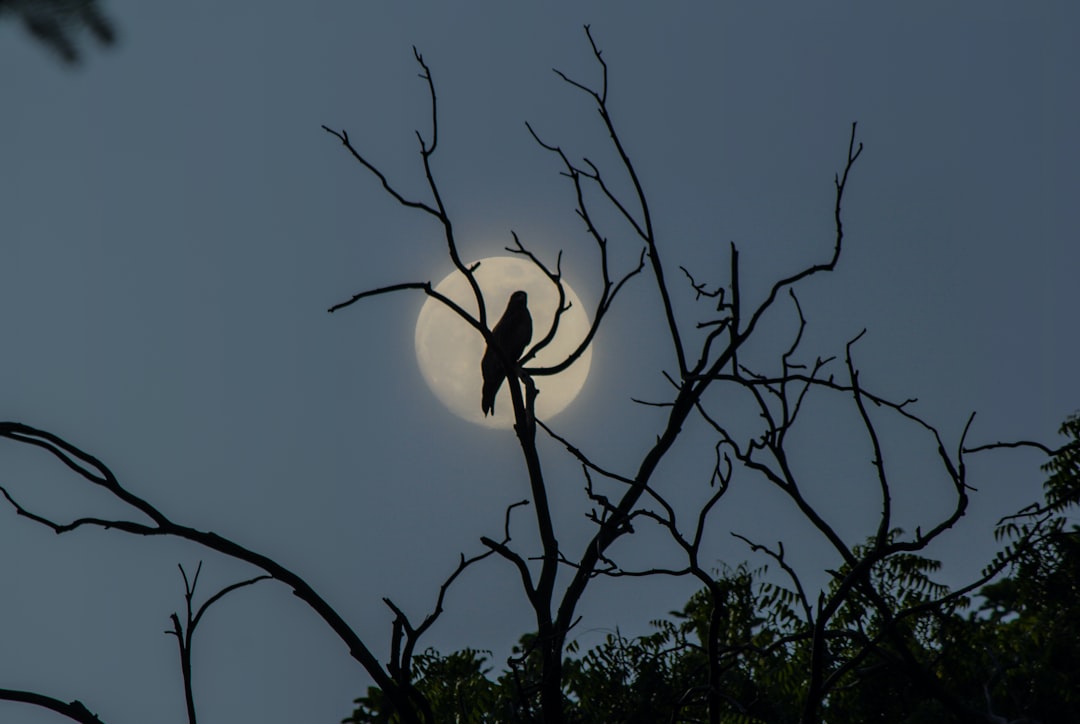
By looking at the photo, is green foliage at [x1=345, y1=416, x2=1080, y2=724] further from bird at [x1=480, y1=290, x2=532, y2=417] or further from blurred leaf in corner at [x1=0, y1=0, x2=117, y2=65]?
blurred leaf in corner at [x1=0, y1=0, x2=117, y2=65]

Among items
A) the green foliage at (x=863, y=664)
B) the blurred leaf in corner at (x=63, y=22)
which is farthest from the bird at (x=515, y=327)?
the blurred leaf in corner at (x=63, y=22)

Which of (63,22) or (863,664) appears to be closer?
(63,22)

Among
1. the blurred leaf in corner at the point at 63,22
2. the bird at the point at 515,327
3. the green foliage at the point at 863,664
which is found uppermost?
the bird at the point at 515,327

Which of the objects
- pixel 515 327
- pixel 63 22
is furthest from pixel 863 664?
pixel 63 22

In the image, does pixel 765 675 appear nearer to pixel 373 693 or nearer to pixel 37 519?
pixel 373 693

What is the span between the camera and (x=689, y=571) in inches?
149

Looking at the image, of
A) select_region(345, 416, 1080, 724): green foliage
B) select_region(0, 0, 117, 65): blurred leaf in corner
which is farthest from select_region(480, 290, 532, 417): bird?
select_region(0, 0, 117, 65): blurred leaf in corner

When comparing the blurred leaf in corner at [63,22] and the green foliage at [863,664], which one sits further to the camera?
the green foliage at [863,664]

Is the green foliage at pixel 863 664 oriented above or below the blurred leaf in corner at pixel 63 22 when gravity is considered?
above

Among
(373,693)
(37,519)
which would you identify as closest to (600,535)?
(37,519)

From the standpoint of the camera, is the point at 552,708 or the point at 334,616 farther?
the point at 552,708

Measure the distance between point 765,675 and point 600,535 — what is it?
8023 mm

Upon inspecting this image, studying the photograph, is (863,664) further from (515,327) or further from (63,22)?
(63,22)

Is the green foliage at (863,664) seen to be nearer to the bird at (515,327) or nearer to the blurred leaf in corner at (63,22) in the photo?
the bird at (515,327)
